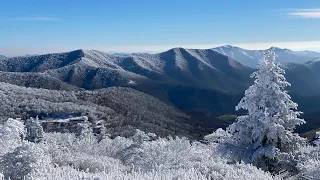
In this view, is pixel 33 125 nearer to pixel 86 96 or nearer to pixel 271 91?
pixel 271 91

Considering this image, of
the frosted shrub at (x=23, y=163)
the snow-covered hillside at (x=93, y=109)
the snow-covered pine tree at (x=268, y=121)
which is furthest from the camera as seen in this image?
the snow-covered hillside at (x=93, y=109)

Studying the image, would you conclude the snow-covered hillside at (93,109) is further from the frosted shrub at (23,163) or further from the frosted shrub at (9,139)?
the frosted shrub at (23,163)

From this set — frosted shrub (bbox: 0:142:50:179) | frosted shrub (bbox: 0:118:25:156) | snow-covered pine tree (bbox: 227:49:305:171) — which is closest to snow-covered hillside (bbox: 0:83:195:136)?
frosted shrub (bbox: 0:118:25:156)

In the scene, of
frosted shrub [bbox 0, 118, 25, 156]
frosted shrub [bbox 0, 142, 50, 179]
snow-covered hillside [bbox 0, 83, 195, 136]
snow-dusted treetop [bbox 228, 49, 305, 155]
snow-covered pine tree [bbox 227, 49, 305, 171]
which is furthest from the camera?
snow-covered hillside [bbox 0, 83, 195, 136]

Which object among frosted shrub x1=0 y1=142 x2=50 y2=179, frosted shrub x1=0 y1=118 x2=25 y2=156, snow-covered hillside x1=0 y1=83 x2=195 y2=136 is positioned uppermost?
frosted shrub x1=0 y1=142 x2=50 y2=179

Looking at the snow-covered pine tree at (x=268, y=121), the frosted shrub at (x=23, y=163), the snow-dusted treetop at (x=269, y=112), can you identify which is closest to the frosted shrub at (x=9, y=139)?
the frosted shrub at (x=23, y=163)

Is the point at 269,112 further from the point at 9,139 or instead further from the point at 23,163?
the point at 9,139

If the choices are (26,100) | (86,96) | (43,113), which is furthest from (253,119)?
(86,96)

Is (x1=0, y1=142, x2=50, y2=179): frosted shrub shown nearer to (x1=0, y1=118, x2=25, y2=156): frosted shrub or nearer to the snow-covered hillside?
(x1=0, y1=118, x2=25, y2=156): frosted shrub
